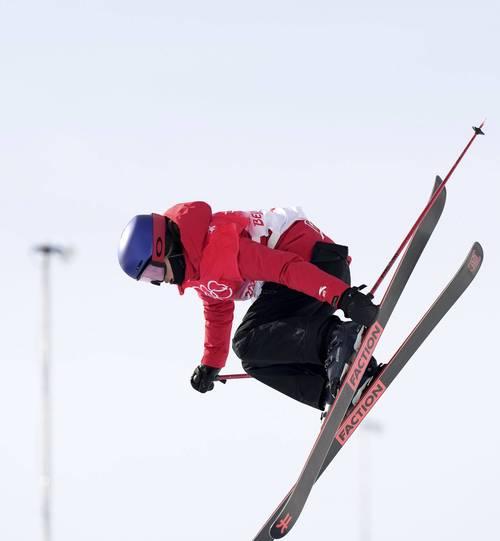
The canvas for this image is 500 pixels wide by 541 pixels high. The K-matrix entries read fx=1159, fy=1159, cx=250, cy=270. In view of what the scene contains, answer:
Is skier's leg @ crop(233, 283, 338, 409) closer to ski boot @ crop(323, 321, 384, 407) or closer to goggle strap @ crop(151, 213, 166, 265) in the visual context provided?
ski boot @ crop(323, 321, 384, 407)

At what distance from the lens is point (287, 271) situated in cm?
787

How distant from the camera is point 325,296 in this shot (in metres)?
7.71

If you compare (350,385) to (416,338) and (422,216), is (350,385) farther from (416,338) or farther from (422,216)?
(422,216)

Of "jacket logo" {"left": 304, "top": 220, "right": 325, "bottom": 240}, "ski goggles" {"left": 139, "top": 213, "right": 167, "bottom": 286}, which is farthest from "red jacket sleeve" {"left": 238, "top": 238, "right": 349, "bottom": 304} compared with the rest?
"jacket logo" {"left": 304, "top": 220, "right": 325, "bottom": 240}

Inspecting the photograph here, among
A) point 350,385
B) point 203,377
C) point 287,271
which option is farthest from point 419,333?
point 203,377

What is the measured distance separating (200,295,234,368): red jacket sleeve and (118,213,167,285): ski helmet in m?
0.89

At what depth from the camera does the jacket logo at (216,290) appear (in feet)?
27.3

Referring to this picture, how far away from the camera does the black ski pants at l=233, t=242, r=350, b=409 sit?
27.7 ft

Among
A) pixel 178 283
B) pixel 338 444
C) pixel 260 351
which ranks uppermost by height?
pixel 178 283

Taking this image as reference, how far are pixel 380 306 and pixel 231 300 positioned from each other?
1.14 m

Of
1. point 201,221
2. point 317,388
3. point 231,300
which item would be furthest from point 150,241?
point 317,388

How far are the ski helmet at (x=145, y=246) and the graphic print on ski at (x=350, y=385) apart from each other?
156 cm

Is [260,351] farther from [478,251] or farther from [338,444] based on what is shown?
[478,251]

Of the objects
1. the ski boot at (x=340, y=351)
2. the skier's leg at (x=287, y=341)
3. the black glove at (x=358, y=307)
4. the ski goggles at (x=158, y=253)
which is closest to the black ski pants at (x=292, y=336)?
the skier's leg at (x=287, y=341)
